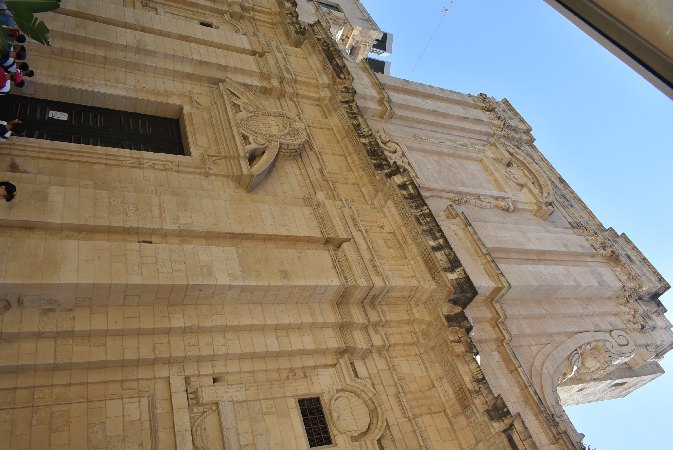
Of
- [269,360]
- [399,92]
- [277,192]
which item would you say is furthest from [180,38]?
[269,360]

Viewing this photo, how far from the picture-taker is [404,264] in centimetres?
1252

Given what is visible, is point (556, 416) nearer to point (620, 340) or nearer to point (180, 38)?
point (620, 340)

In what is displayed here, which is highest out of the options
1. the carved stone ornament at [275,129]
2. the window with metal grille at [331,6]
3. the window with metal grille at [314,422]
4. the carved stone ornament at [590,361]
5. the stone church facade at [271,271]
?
the window with metal grille at [331,6]

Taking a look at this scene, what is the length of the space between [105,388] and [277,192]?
6.29 m

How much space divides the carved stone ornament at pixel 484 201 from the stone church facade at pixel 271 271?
92 millimetres

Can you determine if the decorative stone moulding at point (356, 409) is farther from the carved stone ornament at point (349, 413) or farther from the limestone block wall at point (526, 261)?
the limestone block wall at point (526, 261)

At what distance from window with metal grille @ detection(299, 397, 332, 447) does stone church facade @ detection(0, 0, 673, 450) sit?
0.05m

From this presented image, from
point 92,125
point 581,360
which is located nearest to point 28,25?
point 92,125

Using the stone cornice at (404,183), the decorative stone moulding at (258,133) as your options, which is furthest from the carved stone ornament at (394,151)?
the decorative stone moulding at (258,133)

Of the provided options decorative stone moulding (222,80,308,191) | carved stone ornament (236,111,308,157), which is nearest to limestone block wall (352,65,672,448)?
carved stone ornament (236,111,308,157)

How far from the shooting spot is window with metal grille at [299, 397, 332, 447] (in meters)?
9.59

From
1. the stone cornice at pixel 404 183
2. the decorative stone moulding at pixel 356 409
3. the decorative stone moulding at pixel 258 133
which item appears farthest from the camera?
the decorative stone moulding at pixel 258 133

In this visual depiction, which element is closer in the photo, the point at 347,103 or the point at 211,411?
the point at 211,411

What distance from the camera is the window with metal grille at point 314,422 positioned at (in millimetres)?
9586
